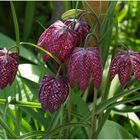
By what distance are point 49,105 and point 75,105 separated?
412 mm

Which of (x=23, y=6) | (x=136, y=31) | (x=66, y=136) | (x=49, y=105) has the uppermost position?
(x=23, y=6)

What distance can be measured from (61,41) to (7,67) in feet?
0.45

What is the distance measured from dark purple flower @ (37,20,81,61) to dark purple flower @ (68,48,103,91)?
0.03 metres

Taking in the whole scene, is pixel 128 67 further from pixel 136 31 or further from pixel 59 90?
pixel 136 31

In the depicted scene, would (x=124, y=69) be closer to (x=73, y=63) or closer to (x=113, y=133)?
(x=73, y=63)

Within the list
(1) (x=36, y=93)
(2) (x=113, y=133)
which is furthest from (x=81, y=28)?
(2) (x=113, y=133)

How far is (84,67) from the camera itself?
0.92 metres

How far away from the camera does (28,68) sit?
1.71 metres

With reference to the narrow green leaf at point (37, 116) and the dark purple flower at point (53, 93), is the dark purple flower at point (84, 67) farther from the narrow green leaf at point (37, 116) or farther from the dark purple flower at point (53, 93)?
the narrow green leaf at point (37, 116)

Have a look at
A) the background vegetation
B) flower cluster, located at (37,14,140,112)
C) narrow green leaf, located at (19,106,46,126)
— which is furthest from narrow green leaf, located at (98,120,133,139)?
flower cluster, located at (37,14,140,112)

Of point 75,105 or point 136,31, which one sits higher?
point 136,31

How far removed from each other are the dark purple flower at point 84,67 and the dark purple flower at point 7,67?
14 cm

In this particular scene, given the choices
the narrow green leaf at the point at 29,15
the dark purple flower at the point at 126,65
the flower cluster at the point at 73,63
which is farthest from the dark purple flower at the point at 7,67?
the narrow green leaf at the point at 29,15

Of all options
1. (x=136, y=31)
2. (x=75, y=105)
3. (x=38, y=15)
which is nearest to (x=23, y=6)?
(x=38, y=15)
